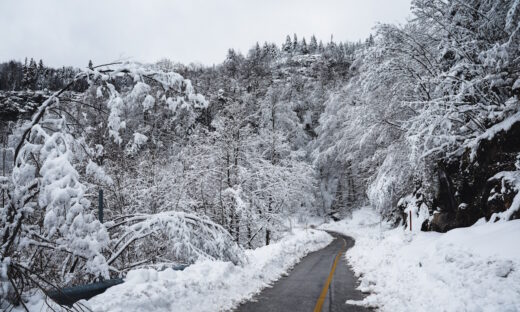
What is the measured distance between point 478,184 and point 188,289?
10116mm

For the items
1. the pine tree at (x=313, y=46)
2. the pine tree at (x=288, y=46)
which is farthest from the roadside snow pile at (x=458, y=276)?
the pine tree at (x=288, y=46)

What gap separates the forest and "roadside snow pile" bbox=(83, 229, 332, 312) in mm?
489

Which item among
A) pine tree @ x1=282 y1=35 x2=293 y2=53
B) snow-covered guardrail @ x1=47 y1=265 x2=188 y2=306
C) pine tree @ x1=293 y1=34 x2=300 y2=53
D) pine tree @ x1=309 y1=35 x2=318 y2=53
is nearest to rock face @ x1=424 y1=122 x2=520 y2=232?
snow-covered guardrail @ x1=47 y1=265 x2=188 y2=306

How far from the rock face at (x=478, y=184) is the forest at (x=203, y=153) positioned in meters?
0.05

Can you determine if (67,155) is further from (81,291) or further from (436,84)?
(436,84)

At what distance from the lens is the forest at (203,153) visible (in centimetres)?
397

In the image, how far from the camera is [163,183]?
14461mm

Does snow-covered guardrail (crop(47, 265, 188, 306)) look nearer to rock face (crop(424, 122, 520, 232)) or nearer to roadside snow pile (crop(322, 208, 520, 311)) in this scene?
roadside snow pile (crop(322, 208, 520, 311))

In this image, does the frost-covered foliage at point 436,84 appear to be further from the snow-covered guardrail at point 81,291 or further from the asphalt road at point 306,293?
the snow-covered guardrail at point 81,291

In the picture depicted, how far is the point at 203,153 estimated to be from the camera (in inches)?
726

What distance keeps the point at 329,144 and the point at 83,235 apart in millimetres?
36656

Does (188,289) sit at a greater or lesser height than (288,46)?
lesser

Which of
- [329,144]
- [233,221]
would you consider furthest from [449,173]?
[329,144]

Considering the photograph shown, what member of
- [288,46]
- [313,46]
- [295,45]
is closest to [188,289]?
[288,46]
